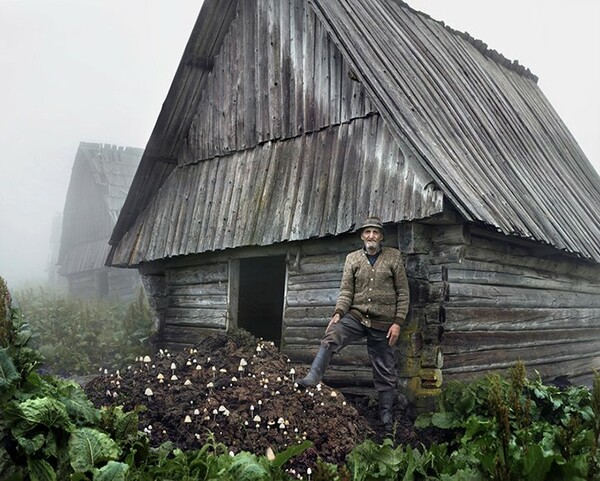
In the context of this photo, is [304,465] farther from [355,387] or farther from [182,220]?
[182,220]

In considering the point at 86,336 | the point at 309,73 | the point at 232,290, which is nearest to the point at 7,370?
the point at 232,290

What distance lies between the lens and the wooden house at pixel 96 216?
22.2 metres

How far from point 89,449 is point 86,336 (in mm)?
9195

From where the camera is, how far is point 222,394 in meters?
6.08

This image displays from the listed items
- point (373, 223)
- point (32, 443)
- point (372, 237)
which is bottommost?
point (32, 443)

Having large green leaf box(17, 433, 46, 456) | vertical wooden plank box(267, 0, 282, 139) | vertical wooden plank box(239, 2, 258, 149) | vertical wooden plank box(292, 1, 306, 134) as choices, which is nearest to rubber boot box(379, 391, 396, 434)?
large green leaf box(17, 433, 46, 456)

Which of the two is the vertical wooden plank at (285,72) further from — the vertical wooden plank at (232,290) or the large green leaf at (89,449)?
the large green leaf at (89,449)

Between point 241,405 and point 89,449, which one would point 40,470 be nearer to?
point 89,449

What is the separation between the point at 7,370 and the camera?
13.6 feet

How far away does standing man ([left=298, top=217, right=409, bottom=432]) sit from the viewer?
254 inches

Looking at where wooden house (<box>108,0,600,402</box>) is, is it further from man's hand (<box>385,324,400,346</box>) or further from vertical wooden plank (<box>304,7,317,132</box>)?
man's hand (<box>385,324,400,346</box>)

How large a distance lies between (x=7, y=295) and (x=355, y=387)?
395 cm

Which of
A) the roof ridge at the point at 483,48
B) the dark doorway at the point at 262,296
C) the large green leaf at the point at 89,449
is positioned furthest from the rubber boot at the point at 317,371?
the roof ridge at the point at 483,48

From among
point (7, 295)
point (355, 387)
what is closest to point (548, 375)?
point (355, 387)
